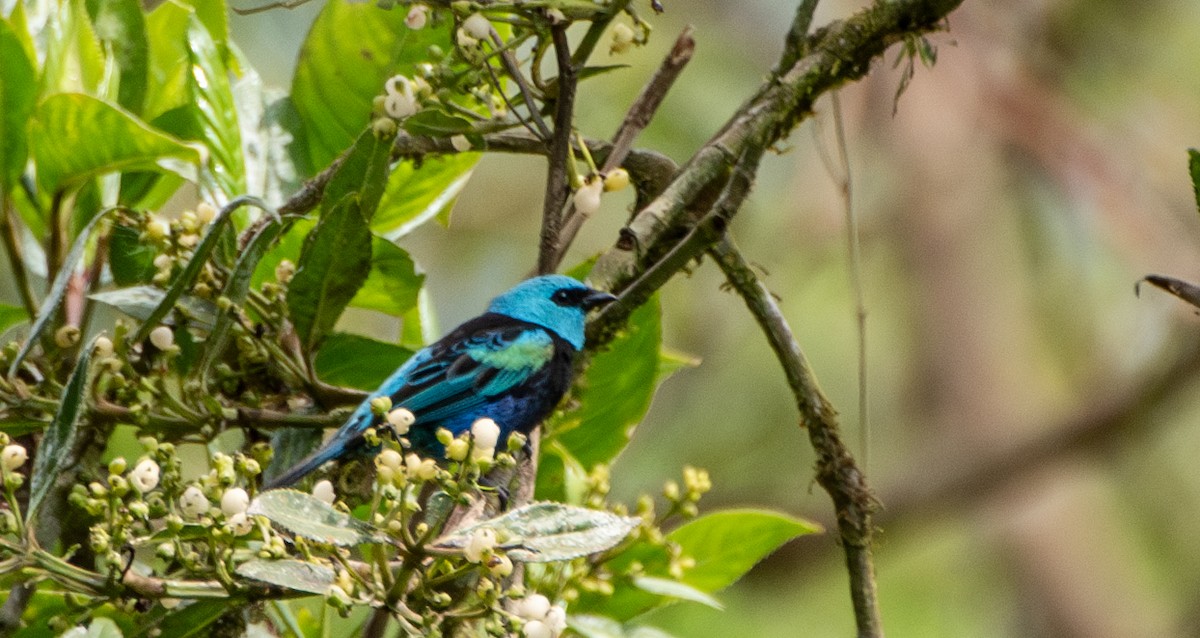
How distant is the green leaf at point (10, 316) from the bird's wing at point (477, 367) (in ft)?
2.84

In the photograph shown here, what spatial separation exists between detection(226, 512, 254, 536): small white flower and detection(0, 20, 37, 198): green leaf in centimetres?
114

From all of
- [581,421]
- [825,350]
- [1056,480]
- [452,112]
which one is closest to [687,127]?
[825,350]

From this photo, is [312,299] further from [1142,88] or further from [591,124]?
[1142,88]

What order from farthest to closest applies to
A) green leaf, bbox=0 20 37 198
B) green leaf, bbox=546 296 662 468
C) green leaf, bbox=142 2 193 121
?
green leaf, bbox=142 2 193 121
green leaf, bbox=546 296 662 468
green leaf, bbox=0 20 37 198

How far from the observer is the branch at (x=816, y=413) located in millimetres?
2326

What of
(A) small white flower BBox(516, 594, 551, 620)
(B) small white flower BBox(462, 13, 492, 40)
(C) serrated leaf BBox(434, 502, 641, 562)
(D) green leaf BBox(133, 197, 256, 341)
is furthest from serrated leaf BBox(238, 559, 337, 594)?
(B) small white flower BBox(462, 13, 492, 40)

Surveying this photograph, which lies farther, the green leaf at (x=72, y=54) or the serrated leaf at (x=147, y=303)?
the green leaf at (x=72, y=54)

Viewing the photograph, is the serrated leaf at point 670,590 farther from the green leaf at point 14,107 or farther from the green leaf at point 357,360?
the green leaf at point 14,107

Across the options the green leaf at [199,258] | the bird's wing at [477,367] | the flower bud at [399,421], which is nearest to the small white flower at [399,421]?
the flower bud at [399,421]

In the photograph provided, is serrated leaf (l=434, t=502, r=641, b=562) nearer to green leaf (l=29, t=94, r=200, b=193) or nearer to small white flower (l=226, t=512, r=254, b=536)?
small white flower (l=226, t=512, r=254, b=536)

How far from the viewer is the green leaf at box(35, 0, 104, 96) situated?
255cm

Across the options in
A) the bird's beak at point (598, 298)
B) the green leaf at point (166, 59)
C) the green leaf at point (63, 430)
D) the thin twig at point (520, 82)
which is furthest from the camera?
the green leaf at point (166, 59)

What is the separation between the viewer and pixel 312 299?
7.61 ft

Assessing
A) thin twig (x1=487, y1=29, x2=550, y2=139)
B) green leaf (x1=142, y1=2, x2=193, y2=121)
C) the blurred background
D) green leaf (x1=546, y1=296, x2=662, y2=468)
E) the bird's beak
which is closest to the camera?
thin twig (x1=487, y1=29, x2=550, y2=139)
